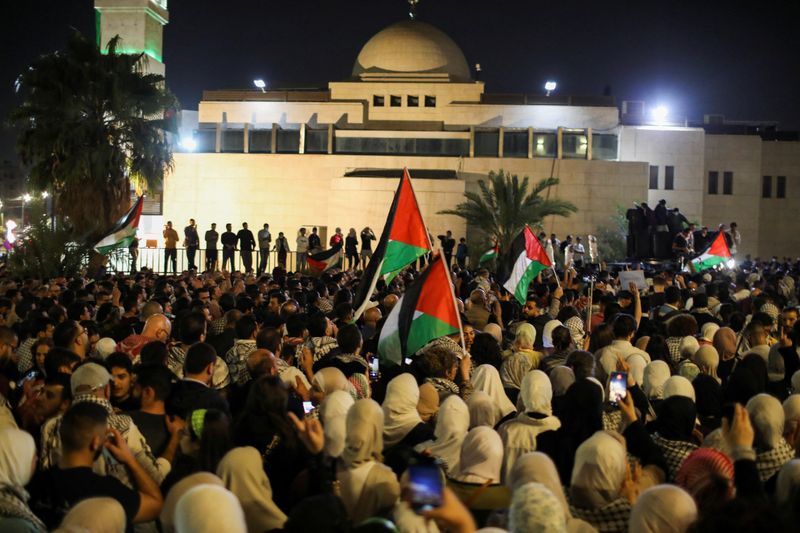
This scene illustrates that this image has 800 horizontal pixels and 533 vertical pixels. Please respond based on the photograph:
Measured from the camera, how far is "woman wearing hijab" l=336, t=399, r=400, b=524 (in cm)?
505

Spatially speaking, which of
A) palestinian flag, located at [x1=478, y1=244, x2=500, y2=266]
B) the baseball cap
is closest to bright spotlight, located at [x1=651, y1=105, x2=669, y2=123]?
palestinian flag, located at [x1=478, y1=244, x2=500, y2=266]

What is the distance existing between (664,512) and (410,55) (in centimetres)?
4634

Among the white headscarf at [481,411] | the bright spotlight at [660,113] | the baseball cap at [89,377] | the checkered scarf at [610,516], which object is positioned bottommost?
the checkered scarf at [610,516]

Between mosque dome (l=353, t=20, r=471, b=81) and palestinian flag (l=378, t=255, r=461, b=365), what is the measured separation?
1588 inches

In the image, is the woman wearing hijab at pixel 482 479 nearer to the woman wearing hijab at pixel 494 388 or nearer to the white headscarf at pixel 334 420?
the white headscarf at pixel 334 420

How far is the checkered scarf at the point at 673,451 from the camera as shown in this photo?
19.2 feet

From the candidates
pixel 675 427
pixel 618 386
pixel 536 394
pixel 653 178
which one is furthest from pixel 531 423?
pixel 653 178

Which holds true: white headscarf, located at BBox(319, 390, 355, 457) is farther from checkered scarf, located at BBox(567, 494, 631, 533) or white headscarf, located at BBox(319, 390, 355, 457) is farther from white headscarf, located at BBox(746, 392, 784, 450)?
white headscarf, located at BBox(746, 392, 784, 450)

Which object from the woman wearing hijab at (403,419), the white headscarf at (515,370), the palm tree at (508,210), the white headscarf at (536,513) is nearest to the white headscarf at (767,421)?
the woman wearing hijab at (403,419)

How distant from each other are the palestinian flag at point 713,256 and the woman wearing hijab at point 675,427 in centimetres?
1364

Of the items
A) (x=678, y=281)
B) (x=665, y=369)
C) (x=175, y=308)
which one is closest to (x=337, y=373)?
(x=665, y=369)

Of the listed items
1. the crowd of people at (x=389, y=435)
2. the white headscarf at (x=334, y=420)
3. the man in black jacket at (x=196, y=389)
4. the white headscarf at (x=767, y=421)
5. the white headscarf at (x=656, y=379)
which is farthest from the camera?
the white headscarf at (x=656, y=379)

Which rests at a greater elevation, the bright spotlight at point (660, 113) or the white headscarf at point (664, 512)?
the bright spotlight at point (660, 113)

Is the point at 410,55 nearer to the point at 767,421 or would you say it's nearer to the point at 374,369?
the point at 374,369
